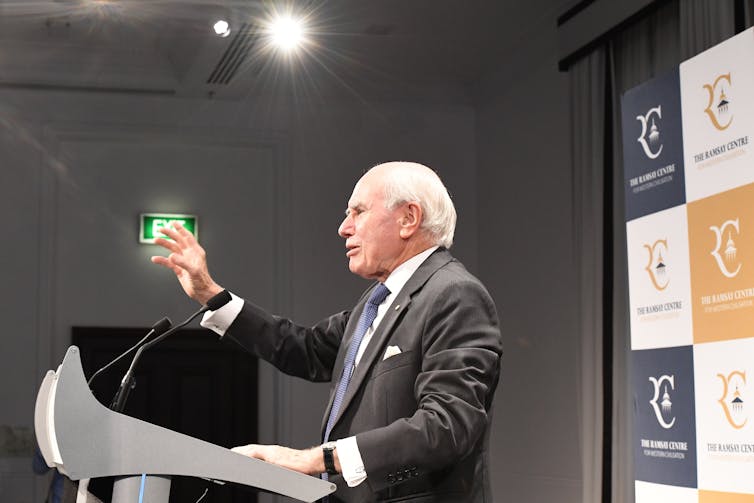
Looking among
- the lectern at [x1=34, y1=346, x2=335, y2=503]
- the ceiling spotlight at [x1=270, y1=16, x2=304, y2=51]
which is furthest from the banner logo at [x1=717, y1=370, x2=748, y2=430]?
the ceiling spotlight at [x1=270, y1=16, x2=304, y2=51]

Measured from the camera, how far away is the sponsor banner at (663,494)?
10.5ft

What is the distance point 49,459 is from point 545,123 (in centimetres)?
608

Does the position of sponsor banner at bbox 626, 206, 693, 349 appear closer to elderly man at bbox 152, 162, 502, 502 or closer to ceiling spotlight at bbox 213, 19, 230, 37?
elderly man at bbox 152, 162, 502, 502

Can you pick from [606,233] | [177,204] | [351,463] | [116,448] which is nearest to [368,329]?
[351,463]

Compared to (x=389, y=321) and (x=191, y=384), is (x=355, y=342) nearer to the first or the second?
(x=389, y=321)

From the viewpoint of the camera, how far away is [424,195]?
7.95ft

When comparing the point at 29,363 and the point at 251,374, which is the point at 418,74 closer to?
the point at 251,374

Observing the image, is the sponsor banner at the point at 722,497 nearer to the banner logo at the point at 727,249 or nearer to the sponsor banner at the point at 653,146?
the banner logo at the point at 727,249

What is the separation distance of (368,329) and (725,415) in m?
1.30

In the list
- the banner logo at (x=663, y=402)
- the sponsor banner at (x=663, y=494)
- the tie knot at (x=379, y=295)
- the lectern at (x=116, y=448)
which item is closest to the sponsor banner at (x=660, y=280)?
the banner logo at (x=663, y=402)

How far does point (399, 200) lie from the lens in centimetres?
241

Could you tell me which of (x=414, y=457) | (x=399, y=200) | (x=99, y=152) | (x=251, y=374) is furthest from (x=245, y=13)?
(x=414, y=457)

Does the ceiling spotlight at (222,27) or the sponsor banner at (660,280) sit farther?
the ceiling spotlight at (222,27)

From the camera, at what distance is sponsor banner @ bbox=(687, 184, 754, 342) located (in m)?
2.98
